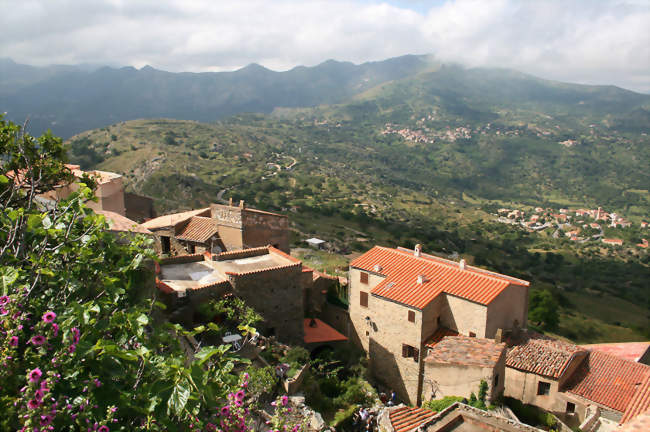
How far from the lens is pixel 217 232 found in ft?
84.1

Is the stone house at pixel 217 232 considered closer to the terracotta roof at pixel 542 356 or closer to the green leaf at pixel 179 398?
the terracotta roof at pixel 542 356

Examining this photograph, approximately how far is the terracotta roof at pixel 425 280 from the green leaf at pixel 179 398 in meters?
17.0

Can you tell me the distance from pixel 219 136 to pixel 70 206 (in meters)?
140

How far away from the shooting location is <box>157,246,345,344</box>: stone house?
59.8ft

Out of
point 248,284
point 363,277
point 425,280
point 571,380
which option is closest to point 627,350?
point 571,380

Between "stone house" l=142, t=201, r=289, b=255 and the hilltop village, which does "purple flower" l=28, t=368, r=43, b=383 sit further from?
"stone house" l=142, t=201, r=289, b=255

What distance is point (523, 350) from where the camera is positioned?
21.7 meters

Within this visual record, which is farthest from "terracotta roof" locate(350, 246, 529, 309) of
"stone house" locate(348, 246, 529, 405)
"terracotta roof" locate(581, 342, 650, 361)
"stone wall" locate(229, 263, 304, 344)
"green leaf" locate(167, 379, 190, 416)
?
"green leaf" locate(167, 379, 190, 416)

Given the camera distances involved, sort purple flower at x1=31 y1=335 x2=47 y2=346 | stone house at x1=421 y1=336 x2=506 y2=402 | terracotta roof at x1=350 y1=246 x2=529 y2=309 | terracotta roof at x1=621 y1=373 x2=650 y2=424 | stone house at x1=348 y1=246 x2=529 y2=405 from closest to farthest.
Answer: purple flower at x1=31 y1=335 x2=47 y2=346 < terracotta roof at x1=621 y1=373 x2=650 y2=424 < stone house at x1=421 y1=336 x2=506 y2=402 < stone house at x1=348 y1=246 x2=529 y2=405 < terracotta roof at x1=350 y1=246 x2=529 y2=309

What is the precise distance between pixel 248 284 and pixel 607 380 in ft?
54.0

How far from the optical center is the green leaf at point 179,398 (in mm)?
5590

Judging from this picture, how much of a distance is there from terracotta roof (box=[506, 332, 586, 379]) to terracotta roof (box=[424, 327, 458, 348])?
2.69m

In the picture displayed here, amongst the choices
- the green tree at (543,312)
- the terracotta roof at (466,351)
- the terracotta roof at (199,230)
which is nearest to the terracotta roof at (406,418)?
the terracotta roof at (466,351)

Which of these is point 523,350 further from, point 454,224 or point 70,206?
point 454,224
